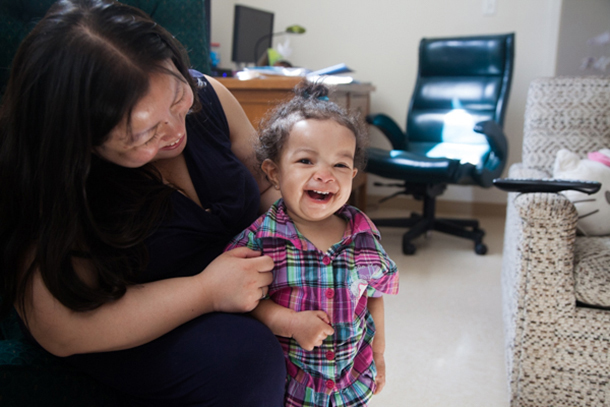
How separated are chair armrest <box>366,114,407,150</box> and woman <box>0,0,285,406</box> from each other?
2.08 metres

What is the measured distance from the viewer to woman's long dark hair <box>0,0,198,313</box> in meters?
0.60

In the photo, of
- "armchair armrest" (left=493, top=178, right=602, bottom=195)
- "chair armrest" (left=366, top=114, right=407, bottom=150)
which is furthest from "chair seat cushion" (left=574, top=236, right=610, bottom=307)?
"chair armrest" (left=366, top=114, right=407, bottom=150)

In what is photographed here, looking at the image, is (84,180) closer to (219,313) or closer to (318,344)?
(219,313)

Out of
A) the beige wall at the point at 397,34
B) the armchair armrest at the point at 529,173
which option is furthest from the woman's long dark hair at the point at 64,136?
the beige wall at the point at 397,34

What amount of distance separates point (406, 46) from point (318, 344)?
111 inches

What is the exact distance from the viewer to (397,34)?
3180mm

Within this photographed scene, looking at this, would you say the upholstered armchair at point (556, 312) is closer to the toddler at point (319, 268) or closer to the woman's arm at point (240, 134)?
the toddler at point (319, 268)

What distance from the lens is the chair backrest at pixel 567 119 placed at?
175cm

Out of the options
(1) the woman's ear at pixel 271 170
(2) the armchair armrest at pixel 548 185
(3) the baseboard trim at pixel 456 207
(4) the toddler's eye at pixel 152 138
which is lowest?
(3) the baseboard trim at pixel 456 207

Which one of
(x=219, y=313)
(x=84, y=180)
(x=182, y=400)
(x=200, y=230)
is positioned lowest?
(x=182, y=400)

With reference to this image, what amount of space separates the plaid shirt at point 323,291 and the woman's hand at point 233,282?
0.08m

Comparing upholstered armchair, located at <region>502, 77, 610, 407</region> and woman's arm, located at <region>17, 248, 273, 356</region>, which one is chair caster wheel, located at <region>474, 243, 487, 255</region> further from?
woman's arm, located at <region>17, 248, 273, 356</region>

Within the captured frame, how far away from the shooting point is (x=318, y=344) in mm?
775

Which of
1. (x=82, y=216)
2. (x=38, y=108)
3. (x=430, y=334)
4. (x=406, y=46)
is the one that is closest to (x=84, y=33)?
(x=38, y=108)
